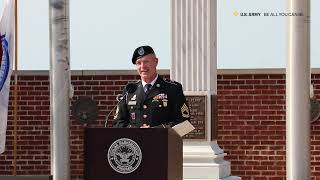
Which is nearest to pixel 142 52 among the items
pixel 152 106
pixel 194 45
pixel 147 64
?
pixel 147 64

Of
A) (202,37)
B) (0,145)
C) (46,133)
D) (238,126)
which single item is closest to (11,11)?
(0,145)

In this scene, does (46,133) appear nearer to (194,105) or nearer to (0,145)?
(0,145)

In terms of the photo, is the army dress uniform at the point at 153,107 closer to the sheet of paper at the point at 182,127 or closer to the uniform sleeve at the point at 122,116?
the uniform sleeve at the point at 122,116

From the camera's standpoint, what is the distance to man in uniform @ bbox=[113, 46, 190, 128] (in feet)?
22.0

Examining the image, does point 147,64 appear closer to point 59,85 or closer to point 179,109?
point 179,109

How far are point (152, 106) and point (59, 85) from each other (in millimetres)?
4509

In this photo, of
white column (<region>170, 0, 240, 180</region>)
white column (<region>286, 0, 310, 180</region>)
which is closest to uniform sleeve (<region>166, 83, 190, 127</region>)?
white column (<region>170, 0, 240, 180</region>)

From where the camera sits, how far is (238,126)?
1309 centimetres

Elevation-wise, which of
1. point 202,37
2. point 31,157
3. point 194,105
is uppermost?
point 202,37

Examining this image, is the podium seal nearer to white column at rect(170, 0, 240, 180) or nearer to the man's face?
the man's face

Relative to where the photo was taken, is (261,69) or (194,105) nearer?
(194,105)

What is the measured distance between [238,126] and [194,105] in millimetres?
3198

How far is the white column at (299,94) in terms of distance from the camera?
10.4 m

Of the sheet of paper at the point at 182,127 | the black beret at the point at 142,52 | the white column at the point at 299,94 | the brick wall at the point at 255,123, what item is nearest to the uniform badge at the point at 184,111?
the sheet of paper at the point at 182,127
